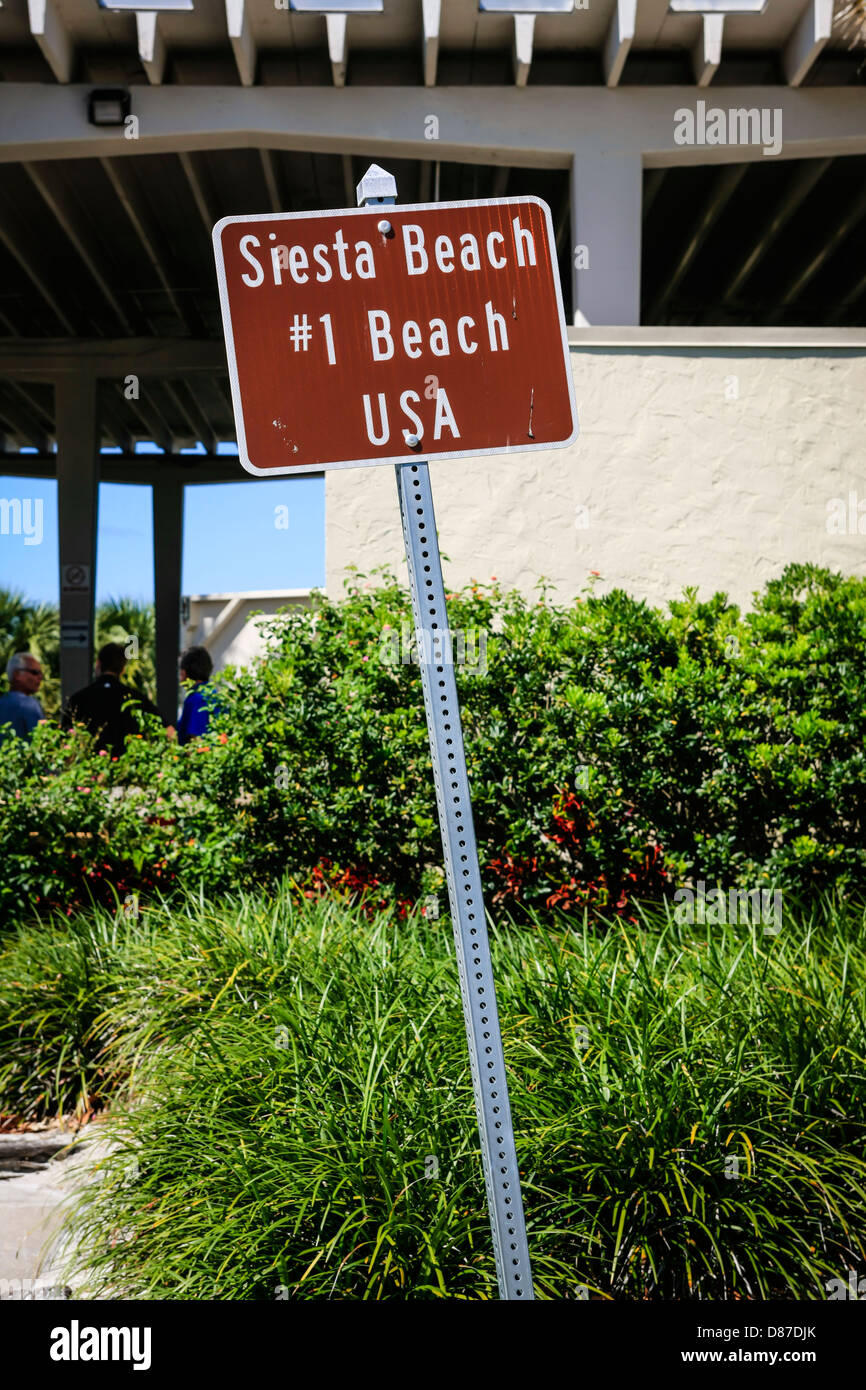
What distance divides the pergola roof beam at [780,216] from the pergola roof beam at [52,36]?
674 centimetres

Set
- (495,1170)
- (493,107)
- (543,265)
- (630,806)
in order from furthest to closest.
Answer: (493,107), (630,806), (543,265), (495,1170)

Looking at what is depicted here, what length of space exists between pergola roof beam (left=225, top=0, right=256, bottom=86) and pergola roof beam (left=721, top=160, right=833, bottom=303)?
5.29 m

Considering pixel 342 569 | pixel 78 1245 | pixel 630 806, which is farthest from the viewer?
pixel 342 569

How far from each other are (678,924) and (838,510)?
15.1 ft

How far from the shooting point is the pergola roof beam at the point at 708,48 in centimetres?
766

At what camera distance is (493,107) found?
323 inches

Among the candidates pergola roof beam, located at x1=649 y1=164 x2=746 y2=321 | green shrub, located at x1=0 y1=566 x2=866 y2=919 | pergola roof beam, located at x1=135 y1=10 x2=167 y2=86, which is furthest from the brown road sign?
pergola roof beam, located at x1=649 y1=164 x2=746 y2=321

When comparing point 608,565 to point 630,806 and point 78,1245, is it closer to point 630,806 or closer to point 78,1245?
point 630,806

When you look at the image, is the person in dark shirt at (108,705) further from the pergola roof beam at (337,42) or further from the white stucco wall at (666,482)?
the pergola roof beam at (337,42)

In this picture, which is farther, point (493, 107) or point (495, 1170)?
point (493, 107)

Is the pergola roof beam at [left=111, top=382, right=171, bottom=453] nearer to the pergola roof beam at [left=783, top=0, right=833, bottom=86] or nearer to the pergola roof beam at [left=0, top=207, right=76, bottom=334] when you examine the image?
the pergola roof beam at [left=0, top=207, right=76, bottom=334]

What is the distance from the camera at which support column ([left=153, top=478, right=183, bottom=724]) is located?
24.6 metres

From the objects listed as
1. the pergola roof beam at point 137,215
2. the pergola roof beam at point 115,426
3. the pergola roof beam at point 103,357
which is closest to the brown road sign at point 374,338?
the pergola roof beam at point 137,215

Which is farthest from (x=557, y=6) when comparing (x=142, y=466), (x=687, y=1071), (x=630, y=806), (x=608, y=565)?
(x=142, y=466)
